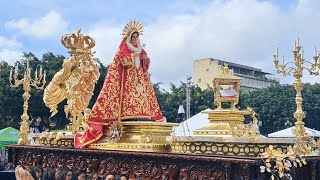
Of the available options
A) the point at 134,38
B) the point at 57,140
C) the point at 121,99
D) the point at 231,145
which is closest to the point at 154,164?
the point at 231,145

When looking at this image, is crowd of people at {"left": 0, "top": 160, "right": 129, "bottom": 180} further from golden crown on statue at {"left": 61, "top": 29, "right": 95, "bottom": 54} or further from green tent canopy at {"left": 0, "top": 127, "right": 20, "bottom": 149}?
green tent canopy at {"left": 0, "top": 127, "right": 20, "bottom": 149}

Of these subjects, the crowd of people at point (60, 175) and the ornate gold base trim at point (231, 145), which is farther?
the crowd of people at point (60, 175)

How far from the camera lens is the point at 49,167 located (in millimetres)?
10062

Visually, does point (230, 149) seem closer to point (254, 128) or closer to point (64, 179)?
point (254, 128)

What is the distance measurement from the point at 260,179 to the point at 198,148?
1.21 metres

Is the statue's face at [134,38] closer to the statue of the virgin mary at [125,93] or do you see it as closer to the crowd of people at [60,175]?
the statue of the virgin mary at [125,93]

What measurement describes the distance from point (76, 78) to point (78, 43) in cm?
90

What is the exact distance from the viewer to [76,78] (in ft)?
34.8

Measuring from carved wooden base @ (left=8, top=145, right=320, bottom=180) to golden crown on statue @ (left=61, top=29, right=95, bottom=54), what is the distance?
233cm

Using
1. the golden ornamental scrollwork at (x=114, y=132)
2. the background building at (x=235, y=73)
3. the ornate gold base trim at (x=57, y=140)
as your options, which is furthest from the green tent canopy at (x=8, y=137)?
the background building at (x=235, y=73)

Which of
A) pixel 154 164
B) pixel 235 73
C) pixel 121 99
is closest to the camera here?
pixel 154 164

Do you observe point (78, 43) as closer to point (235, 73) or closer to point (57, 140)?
point (57, 140)

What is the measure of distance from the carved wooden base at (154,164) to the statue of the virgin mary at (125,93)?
0.48 meters

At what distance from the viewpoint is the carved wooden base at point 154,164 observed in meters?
6.20
